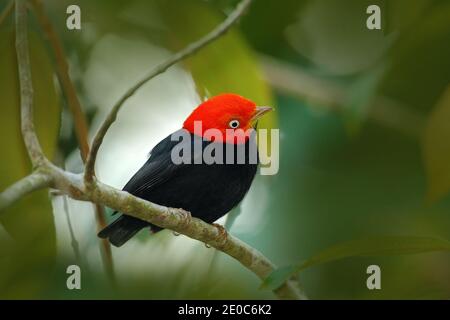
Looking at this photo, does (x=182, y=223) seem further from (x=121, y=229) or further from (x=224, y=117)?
(x=224, y=117)

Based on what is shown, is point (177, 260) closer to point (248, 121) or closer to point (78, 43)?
point (248, 121)

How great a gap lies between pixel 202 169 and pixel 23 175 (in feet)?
2.08

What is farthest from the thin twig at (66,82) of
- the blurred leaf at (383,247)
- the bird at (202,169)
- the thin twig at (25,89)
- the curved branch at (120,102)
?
the blurred leaf at (383,247)

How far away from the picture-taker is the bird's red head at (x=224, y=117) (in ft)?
7.91

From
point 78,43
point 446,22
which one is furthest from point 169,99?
point 446,22

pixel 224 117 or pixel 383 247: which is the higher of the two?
pixel 224 117

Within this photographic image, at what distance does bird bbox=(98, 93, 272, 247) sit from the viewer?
7.95 ft

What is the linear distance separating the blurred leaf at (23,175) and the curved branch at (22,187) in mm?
439

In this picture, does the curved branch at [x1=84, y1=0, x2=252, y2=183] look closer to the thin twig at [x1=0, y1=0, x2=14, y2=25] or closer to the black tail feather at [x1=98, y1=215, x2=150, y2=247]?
the black tail feather at [x1=98, y1=215, x2=150, y2=247]

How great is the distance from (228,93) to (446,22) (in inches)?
29.6

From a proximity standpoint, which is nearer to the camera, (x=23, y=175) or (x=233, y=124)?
(x=23, y=175)

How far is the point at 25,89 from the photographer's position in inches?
78.4

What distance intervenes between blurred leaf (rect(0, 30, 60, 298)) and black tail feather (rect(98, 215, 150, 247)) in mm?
184

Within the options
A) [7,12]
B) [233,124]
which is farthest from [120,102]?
[233,124]
